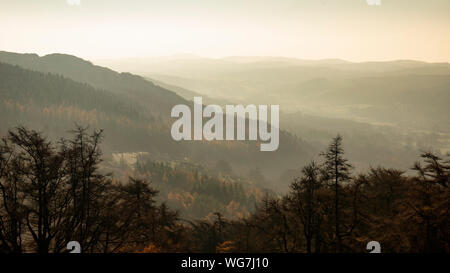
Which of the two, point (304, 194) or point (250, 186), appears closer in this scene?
point (304, 194)

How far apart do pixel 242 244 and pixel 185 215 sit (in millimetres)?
111383

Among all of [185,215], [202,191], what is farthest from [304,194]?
[202,191]

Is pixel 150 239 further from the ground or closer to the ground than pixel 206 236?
further from the ground

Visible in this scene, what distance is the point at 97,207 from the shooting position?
1961cm

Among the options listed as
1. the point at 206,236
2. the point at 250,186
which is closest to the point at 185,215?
the point at 250,186
